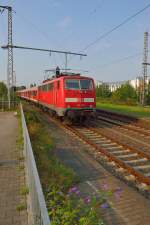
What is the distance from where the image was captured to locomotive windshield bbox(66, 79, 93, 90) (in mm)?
16578

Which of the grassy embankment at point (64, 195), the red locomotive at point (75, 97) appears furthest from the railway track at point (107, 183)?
the red locomotive at point (75, 97)

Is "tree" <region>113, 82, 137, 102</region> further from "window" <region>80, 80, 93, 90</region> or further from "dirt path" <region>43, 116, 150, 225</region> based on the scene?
"dirt path" <region>43, 116, 150, 225</region>

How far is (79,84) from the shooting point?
16875 mm

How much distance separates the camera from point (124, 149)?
35.3 feet

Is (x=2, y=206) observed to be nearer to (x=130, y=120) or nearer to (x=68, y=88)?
(x=68, y=88)

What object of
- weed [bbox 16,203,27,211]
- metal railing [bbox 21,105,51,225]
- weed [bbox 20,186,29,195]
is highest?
metal railing [bbox 21,105,51,225]

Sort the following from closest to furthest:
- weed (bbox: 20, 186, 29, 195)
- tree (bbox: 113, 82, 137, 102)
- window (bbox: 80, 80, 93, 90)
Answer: weed (bbox: 20, 186, 29, 195)
window (bbox: 80, 80, 93, 90)
tree (bbox: 113, 82, 137, 102)

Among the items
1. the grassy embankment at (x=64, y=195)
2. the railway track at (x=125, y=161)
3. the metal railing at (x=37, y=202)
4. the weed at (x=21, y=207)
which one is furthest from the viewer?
the railway track at (x=125, y=161)

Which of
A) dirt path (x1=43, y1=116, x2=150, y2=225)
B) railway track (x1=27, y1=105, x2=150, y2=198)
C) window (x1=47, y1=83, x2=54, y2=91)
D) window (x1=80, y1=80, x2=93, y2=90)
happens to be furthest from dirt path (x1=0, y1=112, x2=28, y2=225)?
window (x1=47, y1=83, x2=54, y2=91)

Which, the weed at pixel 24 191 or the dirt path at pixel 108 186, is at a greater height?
the weed at pixel 24 191

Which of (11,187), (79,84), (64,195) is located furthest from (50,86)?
(64,195)

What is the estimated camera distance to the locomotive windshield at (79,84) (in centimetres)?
1658

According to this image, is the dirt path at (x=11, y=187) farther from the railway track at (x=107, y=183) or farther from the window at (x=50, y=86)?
the window at (x=50, y=86)

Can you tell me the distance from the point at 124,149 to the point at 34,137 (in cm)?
376
